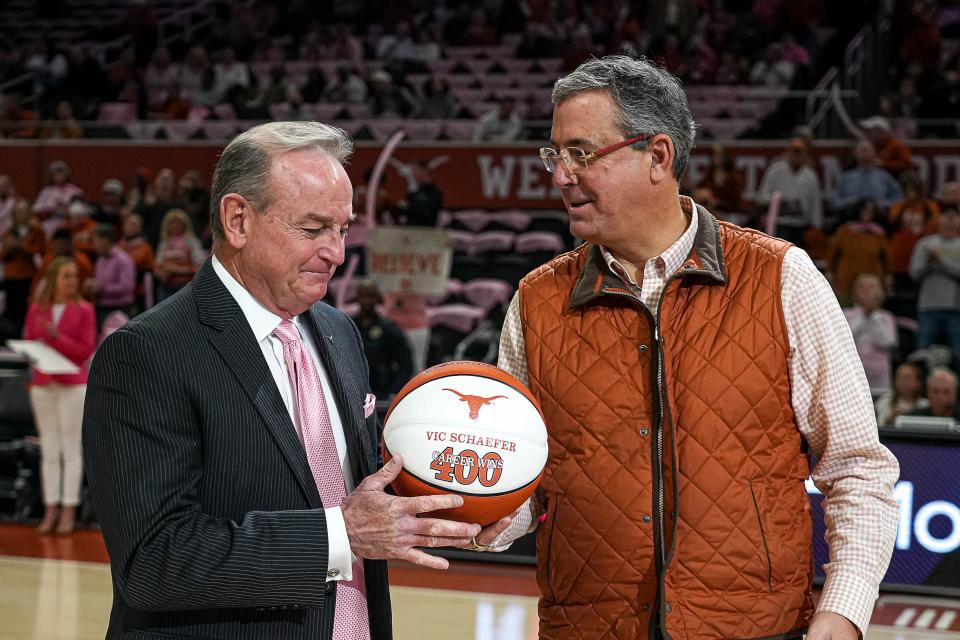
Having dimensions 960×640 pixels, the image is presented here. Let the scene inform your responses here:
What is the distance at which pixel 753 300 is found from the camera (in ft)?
7.55

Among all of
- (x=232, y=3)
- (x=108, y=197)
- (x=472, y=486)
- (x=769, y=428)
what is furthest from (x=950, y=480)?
(x=232, y=3)

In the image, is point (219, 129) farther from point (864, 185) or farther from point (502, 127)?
point (864, 185)

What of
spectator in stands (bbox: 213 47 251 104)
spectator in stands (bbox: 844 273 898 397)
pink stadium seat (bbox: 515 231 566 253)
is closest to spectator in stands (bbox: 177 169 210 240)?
pink stadium seat (bbox: 515 231 566 253)

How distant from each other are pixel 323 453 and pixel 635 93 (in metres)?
0.93

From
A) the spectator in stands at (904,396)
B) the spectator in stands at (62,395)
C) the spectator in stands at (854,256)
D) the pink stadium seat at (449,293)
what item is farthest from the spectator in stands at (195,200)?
the spectator in stands at (904,396)

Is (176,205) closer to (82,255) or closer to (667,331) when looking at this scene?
(82,255)

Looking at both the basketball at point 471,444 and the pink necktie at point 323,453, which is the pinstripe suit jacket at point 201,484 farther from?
the basketball at point 471,444

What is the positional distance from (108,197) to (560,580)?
1085cm

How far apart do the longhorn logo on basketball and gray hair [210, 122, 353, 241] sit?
0.50 metres

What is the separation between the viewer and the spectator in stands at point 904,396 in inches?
281

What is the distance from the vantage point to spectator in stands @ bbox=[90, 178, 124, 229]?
12.2 m

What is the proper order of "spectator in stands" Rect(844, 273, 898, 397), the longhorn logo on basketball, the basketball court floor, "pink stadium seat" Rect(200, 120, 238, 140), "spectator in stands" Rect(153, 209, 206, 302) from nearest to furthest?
1. the longhorn logo on basketball
2. the basketball court floor
3. "spectator in stands" Rect(844, 273, 898, 397)
4. "spectator in stands" Rect(153, 209, 206, 302)
5. "pink stadium seat" Rect(200, 120, 238, 140)

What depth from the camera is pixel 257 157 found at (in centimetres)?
212

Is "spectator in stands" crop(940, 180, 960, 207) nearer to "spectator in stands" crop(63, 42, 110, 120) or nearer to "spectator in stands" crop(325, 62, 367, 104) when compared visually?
"spectator in stands" crop(325, 62, 367, 104)
